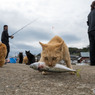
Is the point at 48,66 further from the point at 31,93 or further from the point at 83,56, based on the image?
the point at 83,56

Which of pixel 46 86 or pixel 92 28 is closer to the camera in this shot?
pixel 46 86

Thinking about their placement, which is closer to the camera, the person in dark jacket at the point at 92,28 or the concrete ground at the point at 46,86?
the concrete ground at the point at 46,86

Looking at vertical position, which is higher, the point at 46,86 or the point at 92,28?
the point at 92,28

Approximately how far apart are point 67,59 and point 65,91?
1411 mm

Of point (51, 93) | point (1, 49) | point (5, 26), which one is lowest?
point (51, 93)

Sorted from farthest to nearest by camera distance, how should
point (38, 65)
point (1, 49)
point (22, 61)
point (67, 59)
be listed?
point (22, 61) → point (1, 49) → point (67, 59) → point (38, 65)

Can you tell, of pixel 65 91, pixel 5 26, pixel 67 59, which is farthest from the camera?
pixel 5 26

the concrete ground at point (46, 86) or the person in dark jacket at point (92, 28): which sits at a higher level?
the person in dark jacket at point (92, 28)

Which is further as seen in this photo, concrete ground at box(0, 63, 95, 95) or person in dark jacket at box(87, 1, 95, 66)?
person in dark jacket at box(87, 1, 95, 66)

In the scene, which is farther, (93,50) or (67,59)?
(93,50)

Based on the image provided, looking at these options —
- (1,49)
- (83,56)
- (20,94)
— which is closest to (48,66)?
(20,94)

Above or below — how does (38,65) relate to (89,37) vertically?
below

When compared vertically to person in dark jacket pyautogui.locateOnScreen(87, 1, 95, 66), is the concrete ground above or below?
below

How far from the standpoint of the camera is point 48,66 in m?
2.60
